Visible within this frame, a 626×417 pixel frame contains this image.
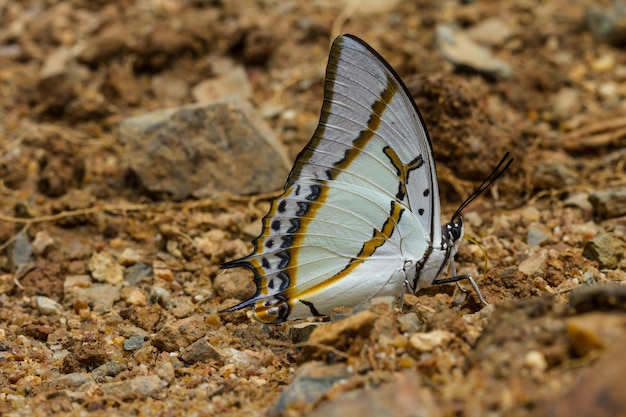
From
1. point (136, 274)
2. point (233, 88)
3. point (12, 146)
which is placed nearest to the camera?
point (136, 274)

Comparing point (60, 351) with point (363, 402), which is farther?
point (60, 351)

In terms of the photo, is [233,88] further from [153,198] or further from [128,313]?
[128,313]

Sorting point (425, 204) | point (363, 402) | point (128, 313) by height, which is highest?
point (425, 204)

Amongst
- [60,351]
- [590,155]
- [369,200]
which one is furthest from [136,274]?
[590,155]

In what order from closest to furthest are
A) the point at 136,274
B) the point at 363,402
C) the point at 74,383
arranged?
the point at 363,402
the point at 74,383
the point at 136,274

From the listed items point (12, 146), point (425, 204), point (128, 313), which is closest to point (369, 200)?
point (425, 204)

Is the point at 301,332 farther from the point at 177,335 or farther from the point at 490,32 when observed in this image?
the point at 490,32

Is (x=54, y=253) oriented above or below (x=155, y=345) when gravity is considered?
above

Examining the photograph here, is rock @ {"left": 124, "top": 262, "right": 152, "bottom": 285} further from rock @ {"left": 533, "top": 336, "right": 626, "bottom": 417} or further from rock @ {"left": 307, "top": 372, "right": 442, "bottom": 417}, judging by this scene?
rock @ {"left": 533, "top": 336, "right": 626, "bottom": 417}
